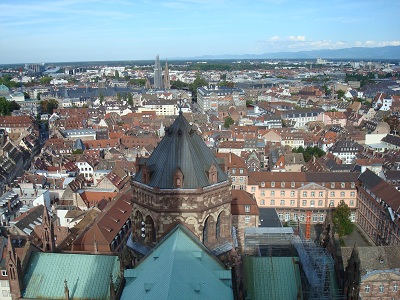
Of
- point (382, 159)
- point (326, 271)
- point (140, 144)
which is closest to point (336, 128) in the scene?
point (382, 159)

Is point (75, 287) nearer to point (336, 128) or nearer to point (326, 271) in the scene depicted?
point (326, 271)

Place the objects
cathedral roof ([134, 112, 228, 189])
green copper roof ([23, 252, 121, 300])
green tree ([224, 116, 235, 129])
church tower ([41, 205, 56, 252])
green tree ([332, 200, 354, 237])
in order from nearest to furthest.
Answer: cathedral roof ([134, 112, 228, 189])
green copper roof ([23, 252, 121, 300])
church tower ([41, 205, 56, 252])
green tree ([332, 200, 354, 237])
green tree ([224, 116, 235, 129])

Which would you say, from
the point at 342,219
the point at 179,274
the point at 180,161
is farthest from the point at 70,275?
the point at 342,219

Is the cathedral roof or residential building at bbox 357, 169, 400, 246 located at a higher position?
the cathedral roof

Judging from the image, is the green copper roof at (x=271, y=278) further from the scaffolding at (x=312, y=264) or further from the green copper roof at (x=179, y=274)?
the green copper roof at (x=179, y=274)

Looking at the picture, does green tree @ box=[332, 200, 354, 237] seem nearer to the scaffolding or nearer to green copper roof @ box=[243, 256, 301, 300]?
the scaffolding

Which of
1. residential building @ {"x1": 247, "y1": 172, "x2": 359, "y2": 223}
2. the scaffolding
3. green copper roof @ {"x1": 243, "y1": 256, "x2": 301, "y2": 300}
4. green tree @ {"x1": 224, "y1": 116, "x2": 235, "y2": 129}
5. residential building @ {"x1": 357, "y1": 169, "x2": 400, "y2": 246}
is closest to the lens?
green copper roof @ {"x1": 243, "y1": 256, "x2": 301, "y2": 300}

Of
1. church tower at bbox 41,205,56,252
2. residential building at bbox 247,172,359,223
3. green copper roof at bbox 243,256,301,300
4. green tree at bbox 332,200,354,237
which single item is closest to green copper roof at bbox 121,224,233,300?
green copper roof at bbox 243,256,301,300

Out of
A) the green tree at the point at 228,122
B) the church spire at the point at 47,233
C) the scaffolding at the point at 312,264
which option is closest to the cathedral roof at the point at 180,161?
the scaffolding at the point at 312,264
